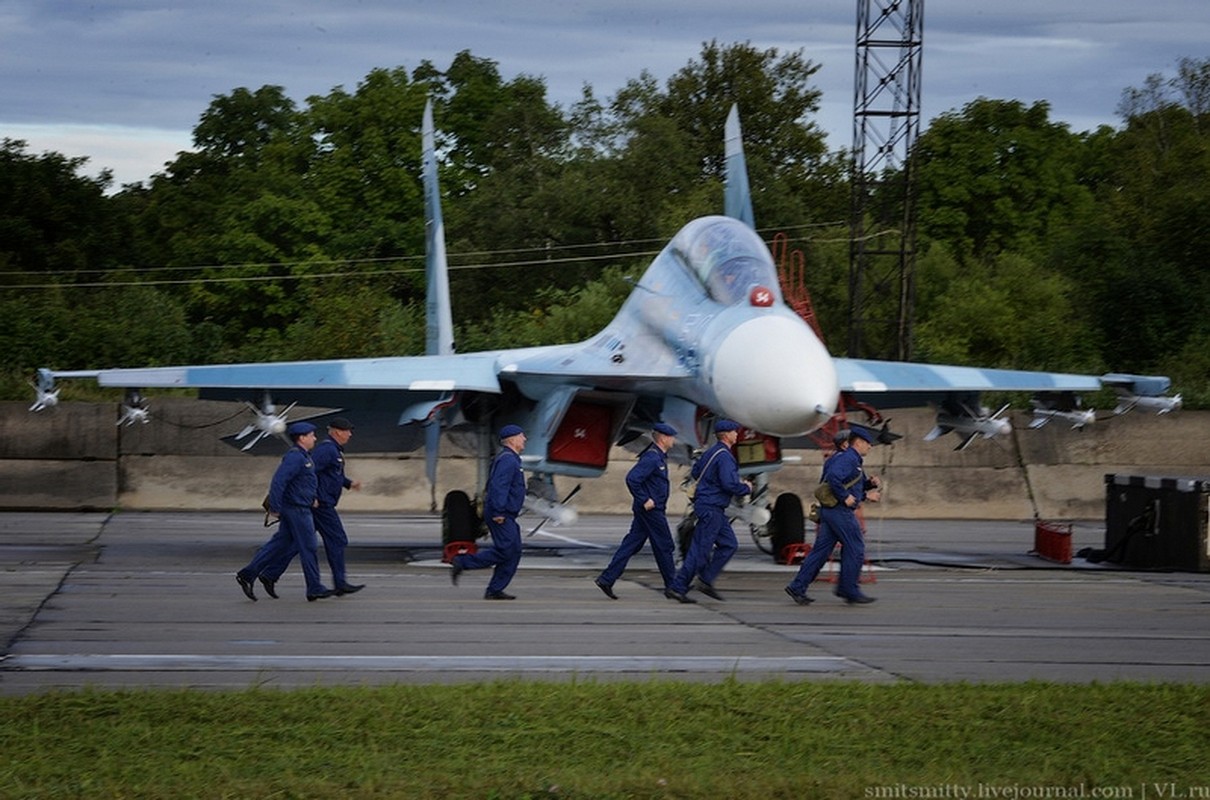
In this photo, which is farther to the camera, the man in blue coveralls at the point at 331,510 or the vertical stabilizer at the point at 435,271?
the vertical stabilizer at the point at 435,271

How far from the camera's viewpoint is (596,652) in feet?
37.3

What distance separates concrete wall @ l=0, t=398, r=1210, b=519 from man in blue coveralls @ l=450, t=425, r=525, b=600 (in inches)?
497

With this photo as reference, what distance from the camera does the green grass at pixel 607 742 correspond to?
7379 millimetres

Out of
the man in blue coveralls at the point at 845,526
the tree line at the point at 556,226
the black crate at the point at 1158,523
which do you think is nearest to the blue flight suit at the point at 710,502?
the man in blue coveralls at the point at 845,526

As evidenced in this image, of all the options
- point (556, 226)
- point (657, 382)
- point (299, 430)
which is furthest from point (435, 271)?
point (556, 226)

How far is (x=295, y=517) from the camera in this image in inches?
551

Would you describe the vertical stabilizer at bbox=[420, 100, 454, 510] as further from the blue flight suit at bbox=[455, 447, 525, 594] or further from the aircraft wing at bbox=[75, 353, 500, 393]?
the blue flight suit at bbox=[455, 447, 525, 594]

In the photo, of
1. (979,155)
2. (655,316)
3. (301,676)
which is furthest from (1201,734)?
(979,155)

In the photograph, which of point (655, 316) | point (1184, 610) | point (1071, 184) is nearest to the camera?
point (1184, 610)

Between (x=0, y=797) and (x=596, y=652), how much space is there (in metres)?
5.03

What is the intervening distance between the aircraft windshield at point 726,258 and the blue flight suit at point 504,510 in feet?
10.6

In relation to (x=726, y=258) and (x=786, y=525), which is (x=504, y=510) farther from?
(x=786, y=525)

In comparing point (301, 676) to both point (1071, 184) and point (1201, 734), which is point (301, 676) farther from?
point (1071, 184)

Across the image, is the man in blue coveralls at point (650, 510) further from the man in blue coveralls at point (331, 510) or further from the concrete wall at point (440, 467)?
the concrete wall at point (440, 467)
